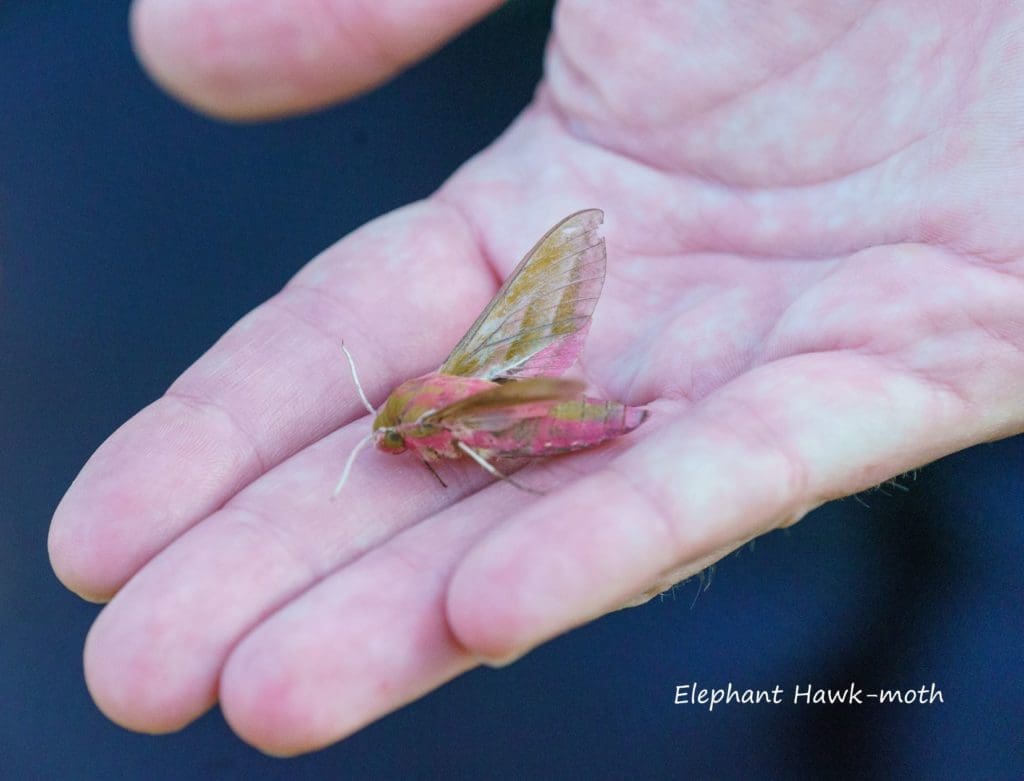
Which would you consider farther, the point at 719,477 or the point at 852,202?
the point at 852,202

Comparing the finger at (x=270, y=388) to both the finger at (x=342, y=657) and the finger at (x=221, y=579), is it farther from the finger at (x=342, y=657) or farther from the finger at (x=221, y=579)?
the finger at (x=342, y=657)

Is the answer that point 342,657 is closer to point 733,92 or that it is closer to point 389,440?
point 389,440

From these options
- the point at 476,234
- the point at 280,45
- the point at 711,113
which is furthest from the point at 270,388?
the point at 711,113

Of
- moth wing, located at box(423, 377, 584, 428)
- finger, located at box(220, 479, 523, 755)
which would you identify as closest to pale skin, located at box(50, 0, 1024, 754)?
finger, located at box(220, 479, 523, 755)

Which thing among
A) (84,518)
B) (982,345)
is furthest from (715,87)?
(84,518)

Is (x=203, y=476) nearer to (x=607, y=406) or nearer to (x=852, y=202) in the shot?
(x=607, y=406)

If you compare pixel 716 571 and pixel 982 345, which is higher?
pixel 982 345

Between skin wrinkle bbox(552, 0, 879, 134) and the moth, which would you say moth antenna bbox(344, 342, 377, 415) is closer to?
the moth
